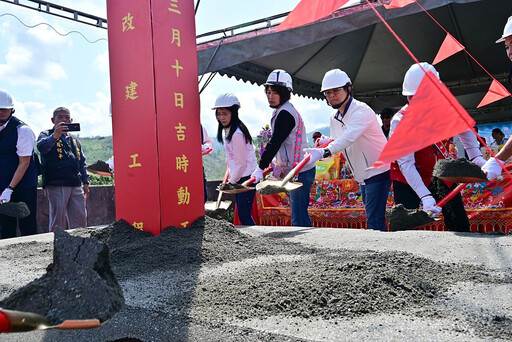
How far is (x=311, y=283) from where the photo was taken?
1291 mm

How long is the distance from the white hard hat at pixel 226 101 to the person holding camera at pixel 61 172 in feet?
4.36

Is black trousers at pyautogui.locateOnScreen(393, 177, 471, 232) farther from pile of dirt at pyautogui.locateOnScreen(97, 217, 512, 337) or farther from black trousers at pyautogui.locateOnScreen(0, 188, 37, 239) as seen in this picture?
black trousers at pyautogui.locateOnScreen(0, 188, 37, 239)

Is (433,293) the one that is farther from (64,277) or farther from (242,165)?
(242,165)

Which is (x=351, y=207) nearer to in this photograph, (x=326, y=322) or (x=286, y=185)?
(x=286, y=185)

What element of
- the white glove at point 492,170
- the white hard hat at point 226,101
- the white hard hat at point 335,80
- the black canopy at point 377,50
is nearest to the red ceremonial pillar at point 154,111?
the white hard hat at point 335,80

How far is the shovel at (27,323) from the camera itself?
80 cm

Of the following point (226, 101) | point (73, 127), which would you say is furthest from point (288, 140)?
point (73, 127)

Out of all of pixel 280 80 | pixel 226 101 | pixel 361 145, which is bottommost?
pixel 361 145

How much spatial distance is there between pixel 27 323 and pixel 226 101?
272cm

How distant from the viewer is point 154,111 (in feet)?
6.75

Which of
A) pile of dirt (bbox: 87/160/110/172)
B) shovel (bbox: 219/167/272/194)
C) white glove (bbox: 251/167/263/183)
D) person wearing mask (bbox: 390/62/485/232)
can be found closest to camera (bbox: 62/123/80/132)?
pile of dirt (bbox: 87/160/110/172)

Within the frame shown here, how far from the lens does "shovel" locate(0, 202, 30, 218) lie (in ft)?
10.2

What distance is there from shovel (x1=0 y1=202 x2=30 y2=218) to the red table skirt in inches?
105

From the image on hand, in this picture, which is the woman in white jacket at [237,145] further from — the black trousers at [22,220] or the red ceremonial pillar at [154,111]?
the black trousers at [22,220]
